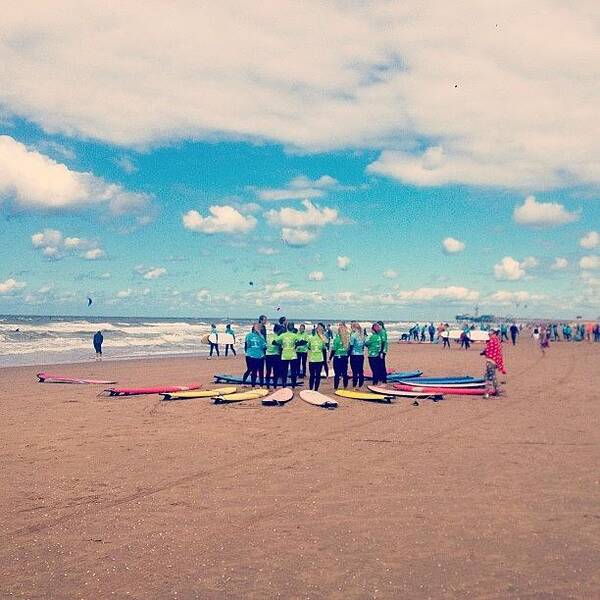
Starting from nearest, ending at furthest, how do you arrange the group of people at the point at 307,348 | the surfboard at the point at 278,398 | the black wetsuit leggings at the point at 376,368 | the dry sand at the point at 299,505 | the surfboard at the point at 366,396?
the dry sand at the point at 299,505
the surfboard at the point at 278,398
the surfboard at the point at 366,396
the group of people at the point at 307,348
the black wetsuit leggings at the point at 376,368

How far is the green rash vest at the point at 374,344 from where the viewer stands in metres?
16.5

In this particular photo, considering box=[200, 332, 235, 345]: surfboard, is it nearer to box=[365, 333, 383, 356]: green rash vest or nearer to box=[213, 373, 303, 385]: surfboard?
box=[213, 373, 303, 385]: surfboard

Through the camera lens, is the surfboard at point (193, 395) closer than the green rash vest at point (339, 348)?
Yes

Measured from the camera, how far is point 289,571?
4902 mm

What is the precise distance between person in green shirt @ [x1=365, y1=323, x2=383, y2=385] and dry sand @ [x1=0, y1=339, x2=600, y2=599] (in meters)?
4.22

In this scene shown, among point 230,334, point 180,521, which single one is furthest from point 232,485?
point 230,334

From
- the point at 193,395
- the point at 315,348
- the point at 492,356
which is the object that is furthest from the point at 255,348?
the point at 492,356

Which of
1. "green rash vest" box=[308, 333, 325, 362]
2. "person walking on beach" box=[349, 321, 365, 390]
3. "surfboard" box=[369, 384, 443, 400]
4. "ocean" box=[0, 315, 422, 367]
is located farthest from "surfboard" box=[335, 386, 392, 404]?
"ocean" box=[0, 315, 422, 367]

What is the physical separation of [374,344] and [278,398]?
394cm

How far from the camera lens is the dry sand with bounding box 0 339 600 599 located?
4.75 metres

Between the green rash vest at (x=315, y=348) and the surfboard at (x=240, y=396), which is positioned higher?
the green rash vest at (x=315, y=348)

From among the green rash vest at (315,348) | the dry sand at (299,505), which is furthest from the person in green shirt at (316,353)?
the dry sand at (299,505)

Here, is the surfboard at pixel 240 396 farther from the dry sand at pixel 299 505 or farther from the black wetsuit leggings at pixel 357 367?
the black wetsuit leggings at pixel 357 367

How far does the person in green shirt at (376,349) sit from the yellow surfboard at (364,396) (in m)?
1.78
